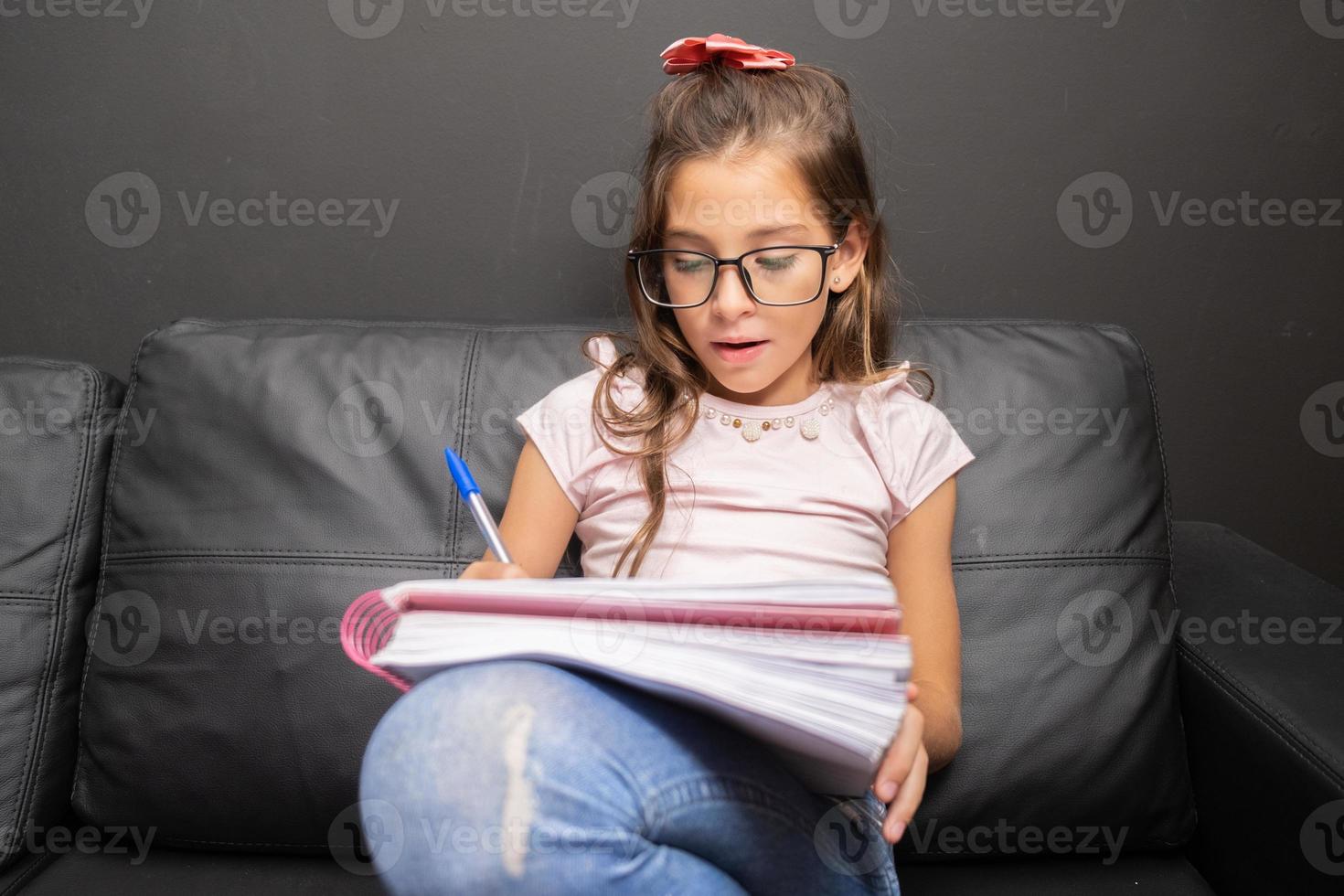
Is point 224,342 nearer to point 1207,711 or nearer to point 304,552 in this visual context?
point 304,552

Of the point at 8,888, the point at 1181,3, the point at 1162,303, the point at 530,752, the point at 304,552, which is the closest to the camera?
the point at 530,752

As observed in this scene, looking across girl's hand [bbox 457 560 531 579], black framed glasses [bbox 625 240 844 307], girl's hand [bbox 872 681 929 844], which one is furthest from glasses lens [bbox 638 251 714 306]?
girl's hand [bbox 872 681 929 844]

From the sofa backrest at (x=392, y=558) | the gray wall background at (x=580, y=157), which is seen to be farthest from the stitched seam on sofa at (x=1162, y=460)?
the gray wall background at (x=580, y=157)

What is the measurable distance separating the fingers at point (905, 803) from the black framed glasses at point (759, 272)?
482 mm

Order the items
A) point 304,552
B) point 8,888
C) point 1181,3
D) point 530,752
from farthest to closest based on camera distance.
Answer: point 1181,3
point 304,552
point 8,888
point 530,752

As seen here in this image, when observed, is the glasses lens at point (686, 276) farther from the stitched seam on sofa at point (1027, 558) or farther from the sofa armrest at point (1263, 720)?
the sofa armrest at point (1263, 720)

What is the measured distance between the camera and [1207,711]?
1.19 m

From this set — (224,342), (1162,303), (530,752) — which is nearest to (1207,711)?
(1162,303)

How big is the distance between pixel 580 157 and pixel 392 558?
65 centimetres

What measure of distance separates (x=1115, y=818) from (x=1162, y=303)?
80 cm

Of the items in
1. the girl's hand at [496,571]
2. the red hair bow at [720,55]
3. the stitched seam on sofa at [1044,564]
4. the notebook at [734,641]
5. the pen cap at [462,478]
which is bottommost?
the stitched seam on sofa at [1044,564]

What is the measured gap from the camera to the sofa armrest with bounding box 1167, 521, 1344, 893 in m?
1.00

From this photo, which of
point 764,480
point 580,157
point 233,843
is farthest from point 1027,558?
point 233,843

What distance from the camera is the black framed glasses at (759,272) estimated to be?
43.3 inches
